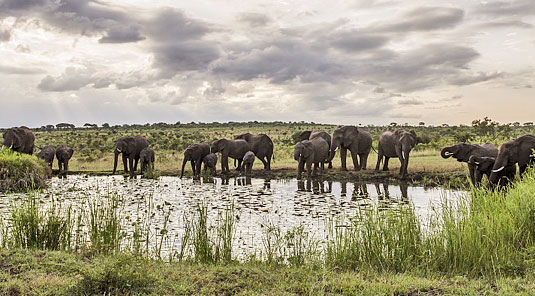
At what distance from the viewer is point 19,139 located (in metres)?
24.8

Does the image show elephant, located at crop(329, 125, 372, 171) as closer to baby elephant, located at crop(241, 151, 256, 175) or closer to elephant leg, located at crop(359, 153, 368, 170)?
elephant leg, located at crop(359, 153, 368, 170)

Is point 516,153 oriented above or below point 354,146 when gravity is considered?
below

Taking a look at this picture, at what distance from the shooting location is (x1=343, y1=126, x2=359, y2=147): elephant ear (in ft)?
81.5

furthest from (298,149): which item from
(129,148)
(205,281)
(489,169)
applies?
(205,281)

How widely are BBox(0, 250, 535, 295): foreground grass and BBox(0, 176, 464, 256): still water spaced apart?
160cm

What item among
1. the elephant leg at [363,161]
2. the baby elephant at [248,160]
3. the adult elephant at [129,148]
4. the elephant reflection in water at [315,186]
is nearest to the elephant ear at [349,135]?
the elephant leg at [363,161]

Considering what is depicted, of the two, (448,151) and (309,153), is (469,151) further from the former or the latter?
(309,153)

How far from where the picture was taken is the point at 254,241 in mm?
9977

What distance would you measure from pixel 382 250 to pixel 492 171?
25.0 ft

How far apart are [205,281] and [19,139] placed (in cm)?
2228

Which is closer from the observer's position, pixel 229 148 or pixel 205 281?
pixel 205 281

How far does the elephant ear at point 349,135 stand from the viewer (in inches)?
978

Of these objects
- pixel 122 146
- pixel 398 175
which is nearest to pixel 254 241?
pixel 398 175

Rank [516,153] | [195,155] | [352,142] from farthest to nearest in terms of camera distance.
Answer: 1. [352,142]
2. [195,155]
3. [516,153]
